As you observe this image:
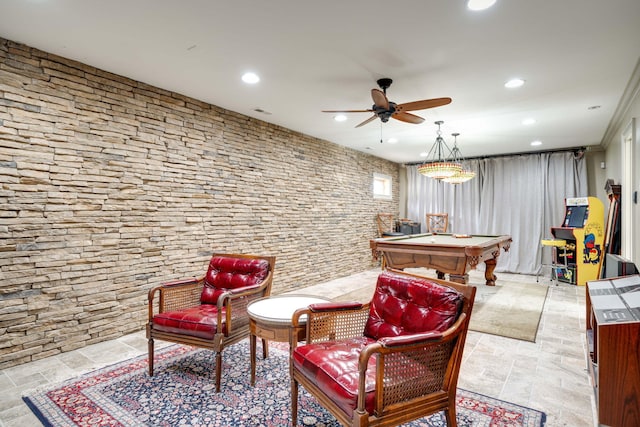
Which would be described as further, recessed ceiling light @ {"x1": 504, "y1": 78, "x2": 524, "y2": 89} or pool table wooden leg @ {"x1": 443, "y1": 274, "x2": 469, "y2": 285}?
pool table wooden leg @ {"x1": 443, "y1": 274, "x2": 469, "y2": 285}

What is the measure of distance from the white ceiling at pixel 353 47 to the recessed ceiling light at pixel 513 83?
0.09 metres

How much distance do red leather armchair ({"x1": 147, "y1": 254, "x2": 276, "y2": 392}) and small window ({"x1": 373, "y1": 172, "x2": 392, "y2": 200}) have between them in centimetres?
509

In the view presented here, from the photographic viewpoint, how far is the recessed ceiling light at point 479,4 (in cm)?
206

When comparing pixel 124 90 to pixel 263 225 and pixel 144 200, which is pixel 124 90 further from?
A: pixel 263 225

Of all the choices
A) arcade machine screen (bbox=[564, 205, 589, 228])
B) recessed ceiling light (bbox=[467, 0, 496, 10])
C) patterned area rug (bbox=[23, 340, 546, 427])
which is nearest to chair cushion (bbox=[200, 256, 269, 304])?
patterned area rug (bbox=[23, 340, 546, 427])

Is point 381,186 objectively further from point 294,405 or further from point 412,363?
point 412,363

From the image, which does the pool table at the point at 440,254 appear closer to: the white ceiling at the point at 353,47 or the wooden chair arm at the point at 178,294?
the white ceiling at the point at 353,47

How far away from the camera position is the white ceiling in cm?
218

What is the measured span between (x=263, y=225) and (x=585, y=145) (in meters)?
6.13

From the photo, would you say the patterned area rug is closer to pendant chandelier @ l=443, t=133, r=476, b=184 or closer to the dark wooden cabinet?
the dark wooden cabinet

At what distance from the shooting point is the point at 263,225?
4766mm

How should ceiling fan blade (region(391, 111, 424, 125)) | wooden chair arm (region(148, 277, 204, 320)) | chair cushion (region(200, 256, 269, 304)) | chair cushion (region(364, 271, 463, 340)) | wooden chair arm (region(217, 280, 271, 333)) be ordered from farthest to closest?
ceiling fan blade (region(391, 111, 424, 125)) < chair cushion (region(200, 256, 269, 304)) < wooden chair arm (region(148, 277, 204, 320)) < wooden chair arm (region(217, 280, 271, 333)) < chair cushion (region(364, 271, 463, 340))

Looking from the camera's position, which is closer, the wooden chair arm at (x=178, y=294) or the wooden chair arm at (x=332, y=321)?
the wooden chair arm at (x=332, y=321)

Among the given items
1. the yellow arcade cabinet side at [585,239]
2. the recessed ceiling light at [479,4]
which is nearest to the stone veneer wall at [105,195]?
the recessed ceiling light at [479,4]
